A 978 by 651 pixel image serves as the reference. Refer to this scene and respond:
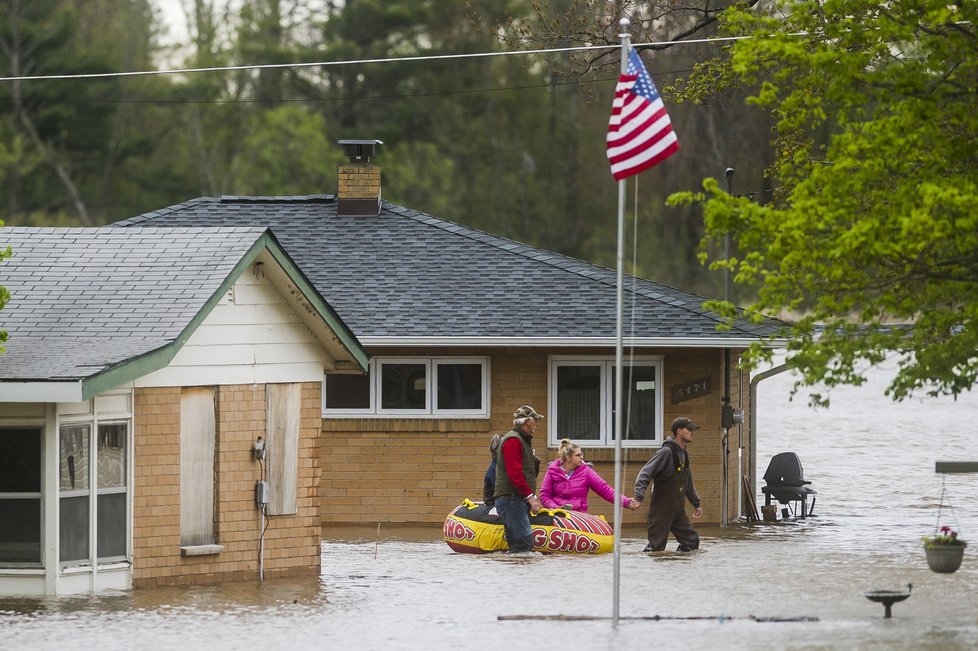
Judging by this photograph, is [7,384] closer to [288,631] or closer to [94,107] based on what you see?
[288,631]

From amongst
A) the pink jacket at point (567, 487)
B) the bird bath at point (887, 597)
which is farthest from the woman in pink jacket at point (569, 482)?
the bird bath at point (887, 597)

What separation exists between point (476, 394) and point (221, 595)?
8.47 meters

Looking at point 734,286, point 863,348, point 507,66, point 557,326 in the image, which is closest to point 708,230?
point 863,348

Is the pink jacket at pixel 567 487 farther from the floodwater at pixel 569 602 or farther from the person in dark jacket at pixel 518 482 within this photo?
the person in dark jacket at pixel 518 482

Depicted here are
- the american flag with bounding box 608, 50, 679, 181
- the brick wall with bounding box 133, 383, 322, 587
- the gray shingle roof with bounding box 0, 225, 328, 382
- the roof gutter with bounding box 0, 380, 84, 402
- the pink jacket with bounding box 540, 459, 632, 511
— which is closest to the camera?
the american flag with bounding box 608, 50, 679, 181

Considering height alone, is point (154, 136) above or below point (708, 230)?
above

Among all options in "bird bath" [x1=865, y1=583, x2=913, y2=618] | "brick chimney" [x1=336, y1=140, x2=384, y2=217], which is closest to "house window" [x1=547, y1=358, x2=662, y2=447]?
"brick chimney" [x1=336, y1=140, x2=384, y2=217]

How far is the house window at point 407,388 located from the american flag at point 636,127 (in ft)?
32.1

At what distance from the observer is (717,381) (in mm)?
25016

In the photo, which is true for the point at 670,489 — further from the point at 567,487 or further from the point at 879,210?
the point at 879,210

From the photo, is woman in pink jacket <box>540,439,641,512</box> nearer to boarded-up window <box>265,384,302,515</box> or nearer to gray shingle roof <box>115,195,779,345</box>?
gray shingle roof <box>115,195,779,345</box>

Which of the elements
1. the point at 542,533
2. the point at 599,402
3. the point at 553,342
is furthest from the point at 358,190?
the point at 542,533

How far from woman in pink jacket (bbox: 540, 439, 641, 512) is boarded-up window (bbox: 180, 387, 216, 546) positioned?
16.3 feet

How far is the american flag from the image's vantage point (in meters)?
15.7
